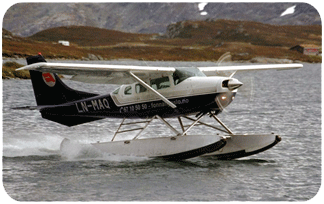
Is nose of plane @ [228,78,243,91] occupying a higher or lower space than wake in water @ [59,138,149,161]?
higher

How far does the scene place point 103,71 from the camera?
46.3 feet

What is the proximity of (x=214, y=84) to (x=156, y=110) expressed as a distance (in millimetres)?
2103

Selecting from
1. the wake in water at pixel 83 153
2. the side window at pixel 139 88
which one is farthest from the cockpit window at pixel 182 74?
the wake in water at pixel 83 153

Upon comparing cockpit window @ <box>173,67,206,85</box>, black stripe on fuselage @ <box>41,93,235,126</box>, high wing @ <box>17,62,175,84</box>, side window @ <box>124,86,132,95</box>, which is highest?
high wing @ <box>17,62,175,84</box>

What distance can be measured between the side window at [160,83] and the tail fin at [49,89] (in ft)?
11.0

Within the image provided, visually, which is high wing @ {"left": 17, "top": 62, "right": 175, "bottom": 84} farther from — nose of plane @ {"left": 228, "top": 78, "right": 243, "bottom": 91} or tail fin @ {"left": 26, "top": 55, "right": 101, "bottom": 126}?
nose of plane @ {"left": 228, "top": 78, "right": 243, "bottom": 91}

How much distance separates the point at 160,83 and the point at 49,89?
15.2 feet

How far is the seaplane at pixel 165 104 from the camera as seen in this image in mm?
13656

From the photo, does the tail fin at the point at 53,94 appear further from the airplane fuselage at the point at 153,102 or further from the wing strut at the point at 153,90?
the wing strut at the point at 153,90

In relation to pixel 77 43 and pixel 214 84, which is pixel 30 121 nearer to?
pixel 214 84

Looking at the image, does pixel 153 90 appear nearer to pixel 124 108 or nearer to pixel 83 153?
pixel 124 108

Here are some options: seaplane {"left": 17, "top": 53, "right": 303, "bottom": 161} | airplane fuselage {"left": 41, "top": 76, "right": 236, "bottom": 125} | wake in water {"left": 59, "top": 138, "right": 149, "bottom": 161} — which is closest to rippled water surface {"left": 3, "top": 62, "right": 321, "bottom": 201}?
wake in water {"left": 59, "top": 138, "right": 149, "bottom": 161}

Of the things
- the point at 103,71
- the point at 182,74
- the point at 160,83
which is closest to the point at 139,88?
the point at 160,83

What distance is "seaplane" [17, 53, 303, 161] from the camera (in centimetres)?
1366
